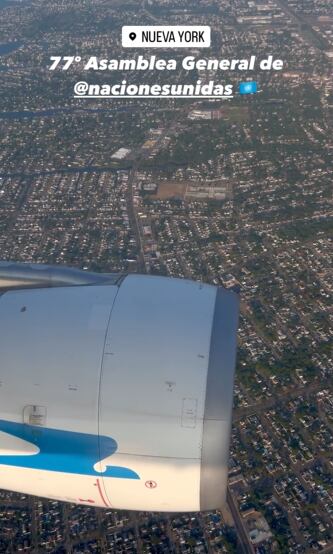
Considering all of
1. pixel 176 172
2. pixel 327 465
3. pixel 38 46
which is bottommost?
pixel 327 465

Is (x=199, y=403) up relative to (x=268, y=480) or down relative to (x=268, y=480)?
up

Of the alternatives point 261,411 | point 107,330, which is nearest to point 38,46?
point 261,411

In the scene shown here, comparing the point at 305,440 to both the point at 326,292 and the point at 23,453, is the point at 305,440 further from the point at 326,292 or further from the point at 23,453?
the point at 23,453

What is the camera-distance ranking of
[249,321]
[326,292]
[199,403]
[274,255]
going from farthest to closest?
[274,255]
[326,292]
[249,321]
[199,403]

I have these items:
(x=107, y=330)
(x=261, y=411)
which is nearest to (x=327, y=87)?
(x=261, y=411)

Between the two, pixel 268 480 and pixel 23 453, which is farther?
pixel 268 480

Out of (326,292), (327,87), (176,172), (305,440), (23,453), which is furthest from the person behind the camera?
(327,87)
